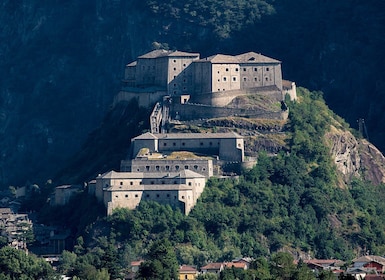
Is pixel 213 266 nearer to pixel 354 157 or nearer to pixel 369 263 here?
pixel 369 263

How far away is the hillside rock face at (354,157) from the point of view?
18888 cm

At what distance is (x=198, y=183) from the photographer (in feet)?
568

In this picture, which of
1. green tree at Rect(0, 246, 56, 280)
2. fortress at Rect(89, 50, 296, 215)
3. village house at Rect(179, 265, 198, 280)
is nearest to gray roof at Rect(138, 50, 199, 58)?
fortress at Rect(89, 50, 296, 215)

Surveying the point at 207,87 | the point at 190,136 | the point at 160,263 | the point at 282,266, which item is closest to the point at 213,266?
the point at 160,263

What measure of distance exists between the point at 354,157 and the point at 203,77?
16512 mm

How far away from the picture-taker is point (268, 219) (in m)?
176

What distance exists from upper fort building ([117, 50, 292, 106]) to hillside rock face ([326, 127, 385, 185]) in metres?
6.92

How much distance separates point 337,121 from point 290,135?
42.6 ft

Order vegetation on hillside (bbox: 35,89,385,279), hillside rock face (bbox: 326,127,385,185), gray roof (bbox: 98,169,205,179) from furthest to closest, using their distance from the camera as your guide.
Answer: hillside rock face (bbox: 326,127,385,185) < gray roof (bbox: 98,169,205,179) < vegetation on hillside (bbox: 35,89,385,279)

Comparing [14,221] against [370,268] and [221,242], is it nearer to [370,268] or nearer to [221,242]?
[221,242]

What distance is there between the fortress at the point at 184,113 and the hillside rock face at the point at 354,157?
19.6 feet

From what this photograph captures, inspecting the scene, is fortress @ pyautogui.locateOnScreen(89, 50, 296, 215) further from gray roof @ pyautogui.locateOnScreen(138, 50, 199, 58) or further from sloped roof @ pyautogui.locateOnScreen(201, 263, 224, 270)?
sloped roof @ pyautogui.locateOnScreen(201, 263, 224, 270)

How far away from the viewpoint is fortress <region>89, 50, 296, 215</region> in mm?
172125

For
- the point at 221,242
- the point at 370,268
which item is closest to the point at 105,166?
the point at 221,242
